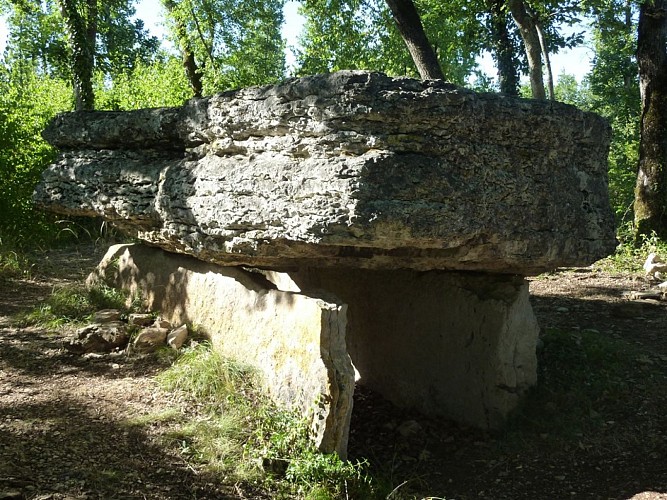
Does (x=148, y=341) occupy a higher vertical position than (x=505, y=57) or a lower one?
lower

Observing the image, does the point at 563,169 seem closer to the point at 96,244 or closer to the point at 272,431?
the point at 272,431

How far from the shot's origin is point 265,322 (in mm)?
4516

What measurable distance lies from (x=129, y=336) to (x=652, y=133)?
6.66 m

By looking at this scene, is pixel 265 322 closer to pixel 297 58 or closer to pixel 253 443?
pixel 253 443

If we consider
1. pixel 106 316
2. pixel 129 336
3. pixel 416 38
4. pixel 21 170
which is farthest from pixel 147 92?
pixel 129 336

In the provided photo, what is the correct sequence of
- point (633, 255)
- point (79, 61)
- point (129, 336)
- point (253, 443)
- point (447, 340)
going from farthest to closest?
point (79, 61) → point (633, 255) → point (129, 336) → point (447, 340) → point (253, 443)

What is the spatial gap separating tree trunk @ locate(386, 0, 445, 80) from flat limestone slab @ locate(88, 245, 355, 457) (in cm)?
462

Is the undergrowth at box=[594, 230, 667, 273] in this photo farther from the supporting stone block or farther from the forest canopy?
the supporting stone block

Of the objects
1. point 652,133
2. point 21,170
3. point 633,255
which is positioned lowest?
point 633,255

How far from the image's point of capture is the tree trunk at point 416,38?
28.8ft

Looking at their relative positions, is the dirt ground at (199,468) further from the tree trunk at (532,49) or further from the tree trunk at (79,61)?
the tree trunk at (79,61)

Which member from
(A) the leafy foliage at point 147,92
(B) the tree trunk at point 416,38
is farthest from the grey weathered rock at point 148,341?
(A) the leafy foliage at point 147,92

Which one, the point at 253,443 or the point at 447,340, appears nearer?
the point at 253,443

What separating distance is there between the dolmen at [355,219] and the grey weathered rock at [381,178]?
0.5 inches
